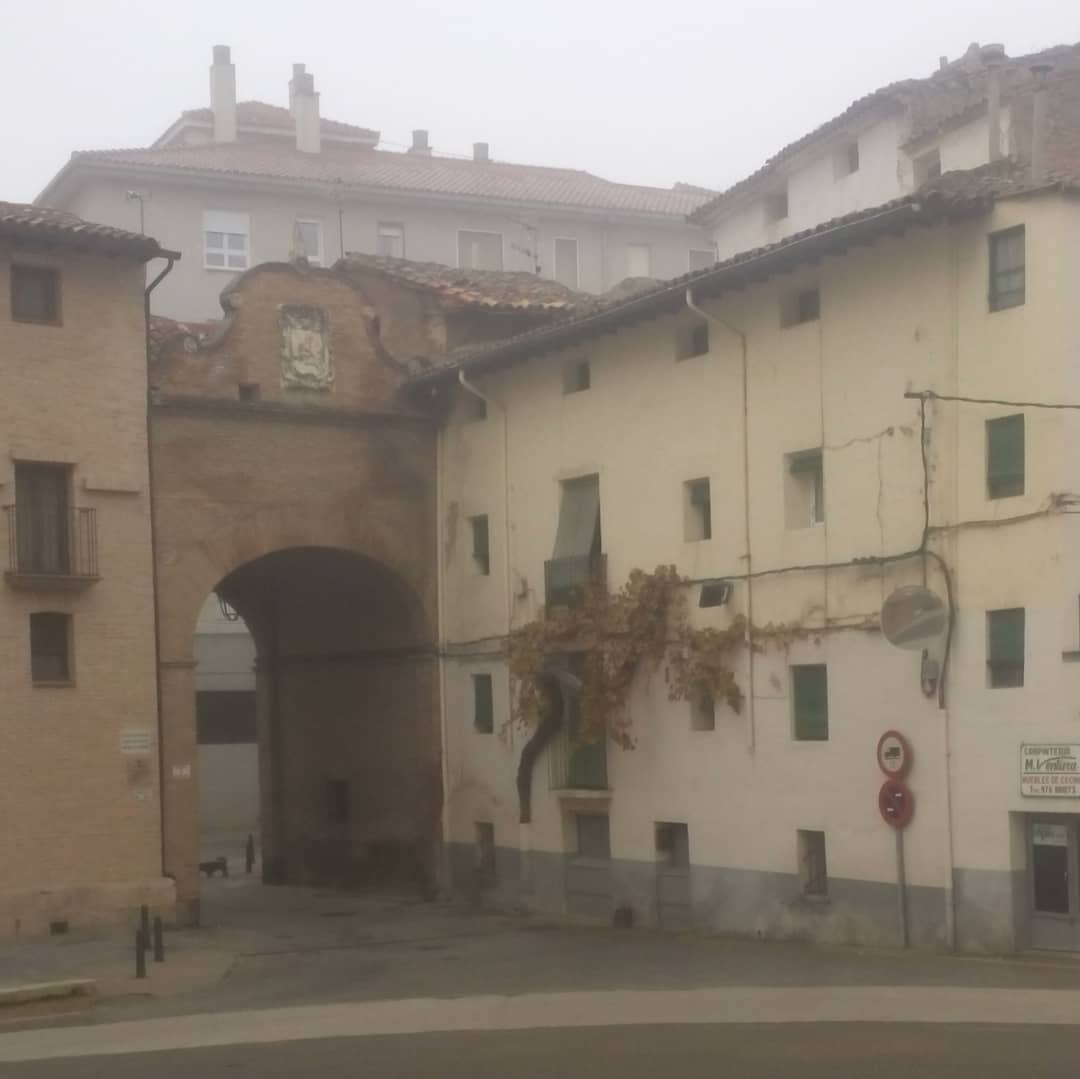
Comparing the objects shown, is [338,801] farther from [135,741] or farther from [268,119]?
[268,119]

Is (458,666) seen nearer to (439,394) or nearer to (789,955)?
(439,394)

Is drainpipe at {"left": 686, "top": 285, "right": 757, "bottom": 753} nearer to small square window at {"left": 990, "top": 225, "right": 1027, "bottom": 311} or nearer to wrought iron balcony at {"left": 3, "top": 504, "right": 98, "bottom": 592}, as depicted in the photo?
small square window at {"left": 990, "top": 225, "right": 1027, "bottom": 311}

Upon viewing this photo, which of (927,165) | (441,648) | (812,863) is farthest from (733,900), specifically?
(927,165)

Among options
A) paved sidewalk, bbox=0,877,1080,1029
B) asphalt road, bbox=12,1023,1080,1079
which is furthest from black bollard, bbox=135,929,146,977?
asphalt road, bbox=12,1023,1080,1079

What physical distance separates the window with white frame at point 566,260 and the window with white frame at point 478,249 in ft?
5.89

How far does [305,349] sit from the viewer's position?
1241 inches

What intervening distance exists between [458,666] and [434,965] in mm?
8519

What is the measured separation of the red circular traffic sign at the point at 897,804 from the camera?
907 inches

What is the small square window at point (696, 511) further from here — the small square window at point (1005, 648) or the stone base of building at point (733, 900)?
the small square window at point (1005, 648)

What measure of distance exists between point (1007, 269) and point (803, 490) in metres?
4.36

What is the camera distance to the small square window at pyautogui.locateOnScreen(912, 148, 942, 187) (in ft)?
125

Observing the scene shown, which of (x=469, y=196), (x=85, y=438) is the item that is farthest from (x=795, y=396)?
(x=469, y=196)

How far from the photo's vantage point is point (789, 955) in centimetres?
2330

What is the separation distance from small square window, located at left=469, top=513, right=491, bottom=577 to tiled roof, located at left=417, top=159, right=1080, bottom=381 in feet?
8.51
